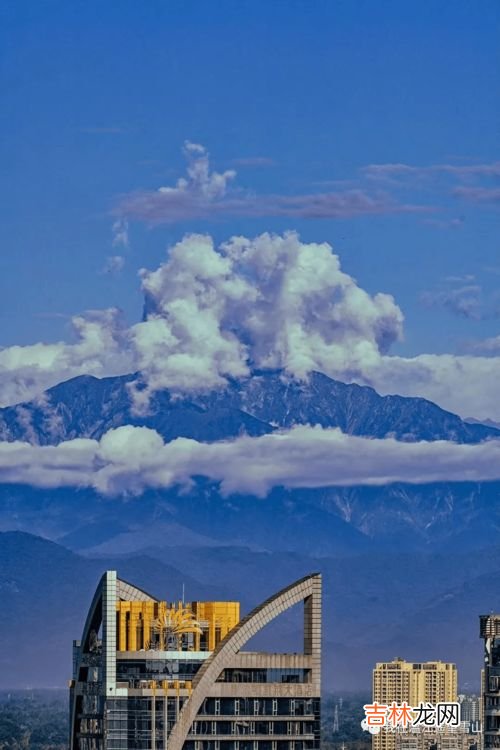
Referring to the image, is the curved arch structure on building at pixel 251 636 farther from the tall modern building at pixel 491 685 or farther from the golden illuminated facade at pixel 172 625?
the tall modern building at pixel 491 685

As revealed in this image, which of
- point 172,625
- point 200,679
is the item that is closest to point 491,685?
point 200,679

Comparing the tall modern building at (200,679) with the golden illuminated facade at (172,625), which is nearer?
the tall modern building at (200,679)

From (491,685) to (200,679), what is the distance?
1396cm

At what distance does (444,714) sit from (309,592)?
15011mm

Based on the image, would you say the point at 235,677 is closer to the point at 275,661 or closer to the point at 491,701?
the point at 275,661

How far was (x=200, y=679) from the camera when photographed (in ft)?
431

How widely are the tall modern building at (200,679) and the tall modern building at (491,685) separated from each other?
812 cm

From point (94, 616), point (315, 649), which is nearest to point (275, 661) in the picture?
point (315, 649)

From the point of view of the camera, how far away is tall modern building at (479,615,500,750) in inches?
5143

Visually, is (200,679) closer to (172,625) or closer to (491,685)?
(172,625)

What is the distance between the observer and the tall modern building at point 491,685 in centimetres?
13062

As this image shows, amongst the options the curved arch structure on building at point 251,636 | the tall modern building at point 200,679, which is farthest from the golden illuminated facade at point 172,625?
the curved arch structure on building at point 251,636

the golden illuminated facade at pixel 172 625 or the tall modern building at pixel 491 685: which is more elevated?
the golden illuminated facade at pixel 172 625

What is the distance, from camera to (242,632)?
13212cm
